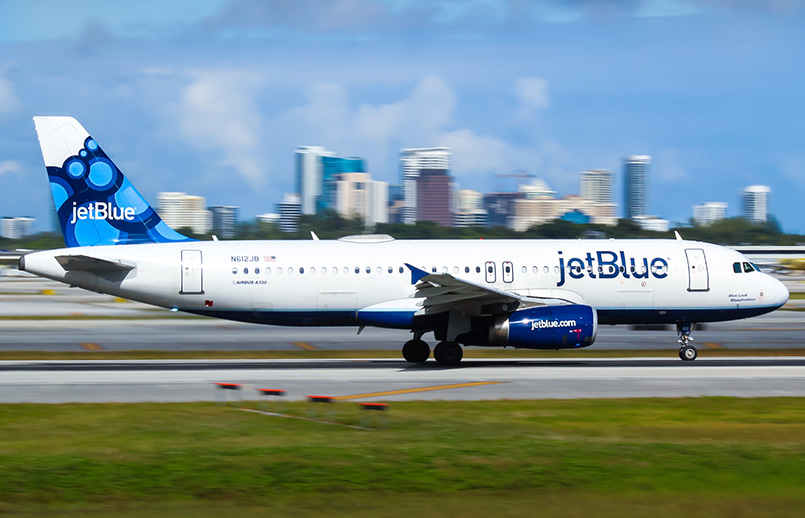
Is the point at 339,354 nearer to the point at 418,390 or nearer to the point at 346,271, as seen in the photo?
the point at 346,271

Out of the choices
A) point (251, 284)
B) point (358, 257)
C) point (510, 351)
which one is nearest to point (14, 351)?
point (251, 284)

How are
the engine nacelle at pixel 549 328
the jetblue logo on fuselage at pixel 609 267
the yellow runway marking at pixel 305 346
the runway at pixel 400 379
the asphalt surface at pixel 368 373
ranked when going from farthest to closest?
1. the yellow runway marking at pixel 305 346
2. the jetblue logo on fuselage at pixel 609 267
3. the engine nacelle at pixel 549 328
4. the asphalt surface at pixel 368 373
5. the runway at pixel 400 379

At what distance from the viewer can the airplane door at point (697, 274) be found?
2886 centimetres

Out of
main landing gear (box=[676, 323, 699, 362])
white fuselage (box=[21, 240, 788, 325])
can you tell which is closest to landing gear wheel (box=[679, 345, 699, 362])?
main landing gear (box=[676, 323, 699, 362])

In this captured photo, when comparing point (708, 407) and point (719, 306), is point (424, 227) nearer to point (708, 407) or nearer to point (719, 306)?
point (719, 306)

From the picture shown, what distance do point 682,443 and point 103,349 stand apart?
24.6 m

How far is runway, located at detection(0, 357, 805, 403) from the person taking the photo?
70.3 ft

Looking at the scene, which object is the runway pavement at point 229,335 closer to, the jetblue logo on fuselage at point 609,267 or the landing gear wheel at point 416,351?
the landing gear wheel at point 416,351

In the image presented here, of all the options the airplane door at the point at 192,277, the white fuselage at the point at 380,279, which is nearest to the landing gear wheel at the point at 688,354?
the white fuselage at the point at 380,279

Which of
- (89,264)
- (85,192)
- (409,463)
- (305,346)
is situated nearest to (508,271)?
(305,346)

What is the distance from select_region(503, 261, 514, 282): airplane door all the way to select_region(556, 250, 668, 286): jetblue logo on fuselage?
148 centimetres

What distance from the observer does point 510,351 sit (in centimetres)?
3319

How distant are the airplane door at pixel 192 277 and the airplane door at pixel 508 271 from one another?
381 inches

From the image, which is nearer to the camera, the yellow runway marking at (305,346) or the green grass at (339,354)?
the green grass at (339,354)
